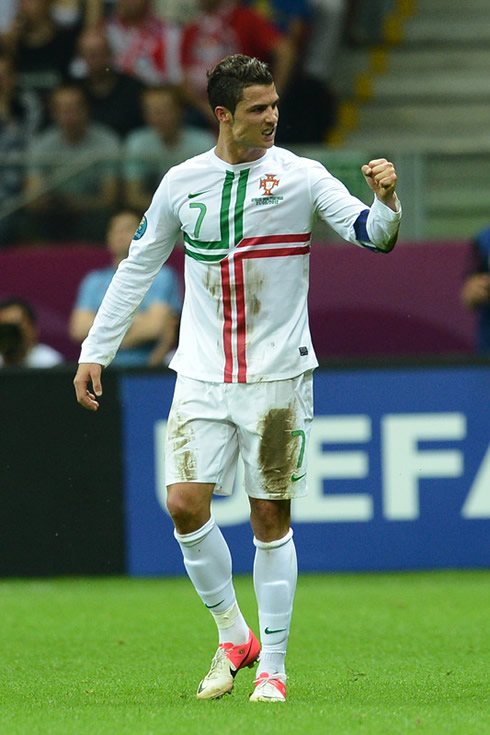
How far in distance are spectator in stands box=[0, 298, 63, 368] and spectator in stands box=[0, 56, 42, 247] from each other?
3.18 ft

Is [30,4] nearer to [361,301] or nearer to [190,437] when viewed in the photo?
[361,301]

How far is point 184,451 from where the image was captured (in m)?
5.44

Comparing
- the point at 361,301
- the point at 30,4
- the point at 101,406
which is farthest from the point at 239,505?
the point at 30,4

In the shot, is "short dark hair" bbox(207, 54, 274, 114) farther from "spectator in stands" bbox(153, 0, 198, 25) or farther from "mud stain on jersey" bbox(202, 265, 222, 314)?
"spectator in stands" bbox(153, 0, 198, 25)

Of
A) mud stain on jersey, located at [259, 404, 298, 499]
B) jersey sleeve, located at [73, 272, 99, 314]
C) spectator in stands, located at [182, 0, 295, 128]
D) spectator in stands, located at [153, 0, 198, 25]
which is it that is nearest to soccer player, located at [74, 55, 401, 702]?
mud stain on jersey, located at [259, 404, 298, 499]

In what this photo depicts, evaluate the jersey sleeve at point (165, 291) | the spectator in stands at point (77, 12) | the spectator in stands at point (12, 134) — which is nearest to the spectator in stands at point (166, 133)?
the spectator in stands at point (12, 134)

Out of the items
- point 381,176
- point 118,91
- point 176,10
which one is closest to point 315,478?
point 118,91

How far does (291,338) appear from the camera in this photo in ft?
17.9

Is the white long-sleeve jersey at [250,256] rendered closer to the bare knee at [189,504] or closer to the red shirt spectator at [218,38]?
the bare knee at [189,504]

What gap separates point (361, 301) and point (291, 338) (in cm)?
604

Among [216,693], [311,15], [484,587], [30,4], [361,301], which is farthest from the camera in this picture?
[311,15]

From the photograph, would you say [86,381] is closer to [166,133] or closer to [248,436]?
[248,436]

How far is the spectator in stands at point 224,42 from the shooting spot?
13.3 metres

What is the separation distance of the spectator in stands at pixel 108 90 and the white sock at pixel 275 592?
292 inches
